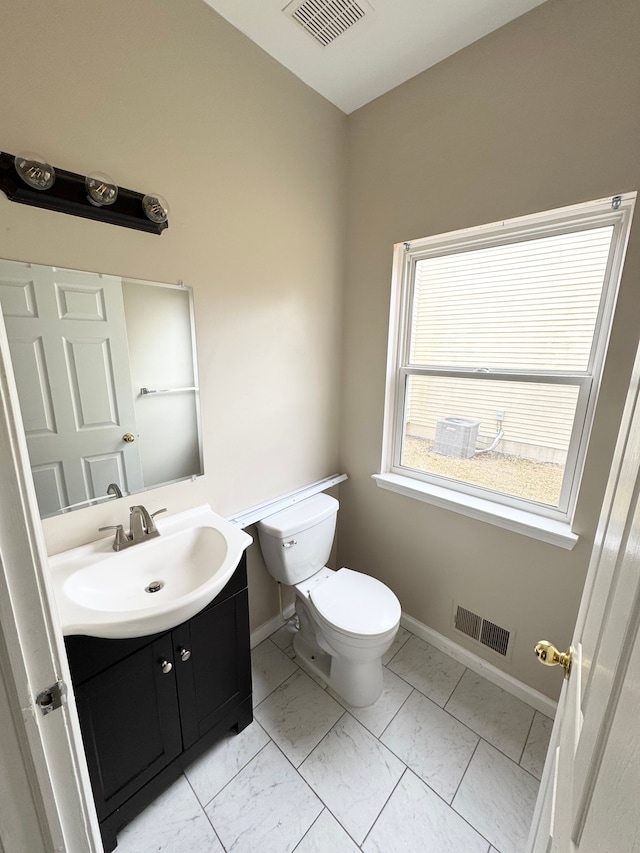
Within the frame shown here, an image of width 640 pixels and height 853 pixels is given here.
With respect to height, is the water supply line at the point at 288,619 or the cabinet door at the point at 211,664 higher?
the cabinet door at the point at 211,664

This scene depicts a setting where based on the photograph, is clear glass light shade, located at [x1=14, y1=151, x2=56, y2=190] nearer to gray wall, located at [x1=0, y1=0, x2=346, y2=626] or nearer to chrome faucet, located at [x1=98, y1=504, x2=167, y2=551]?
gray wall, located at [x1=0, y1=0, x2=346, y2=626]

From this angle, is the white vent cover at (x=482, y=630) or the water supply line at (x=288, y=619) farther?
the water supply line at (x=288, y=619)

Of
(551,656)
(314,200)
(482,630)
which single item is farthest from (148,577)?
(314,200)

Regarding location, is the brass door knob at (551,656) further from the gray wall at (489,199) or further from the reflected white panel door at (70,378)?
the reflected white panel door at (70,378)

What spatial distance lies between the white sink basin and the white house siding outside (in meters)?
1.16

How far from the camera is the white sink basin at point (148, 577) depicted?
891 mm

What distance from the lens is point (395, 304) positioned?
1723 millimetres

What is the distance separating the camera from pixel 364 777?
1.26m

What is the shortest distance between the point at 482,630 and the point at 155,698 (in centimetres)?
140

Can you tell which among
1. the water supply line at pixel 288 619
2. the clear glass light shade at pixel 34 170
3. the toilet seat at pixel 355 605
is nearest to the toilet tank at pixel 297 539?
the toilet seat at pixel 355 605

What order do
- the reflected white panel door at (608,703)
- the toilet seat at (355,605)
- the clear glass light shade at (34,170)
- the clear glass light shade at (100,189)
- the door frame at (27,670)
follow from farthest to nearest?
1. the toilet seat at (355,605)
2. the clear glass light shade at (100,189)
3. the clear glass light shade at (34,170)
4. the door frame at (27,670)
5. the reflected white panel door at (608,703)

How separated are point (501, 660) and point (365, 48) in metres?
2.61

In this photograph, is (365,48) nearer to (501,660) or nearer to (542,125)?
(542,125)

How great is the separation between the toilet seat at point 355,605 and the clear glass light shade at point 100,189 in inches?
64.2
